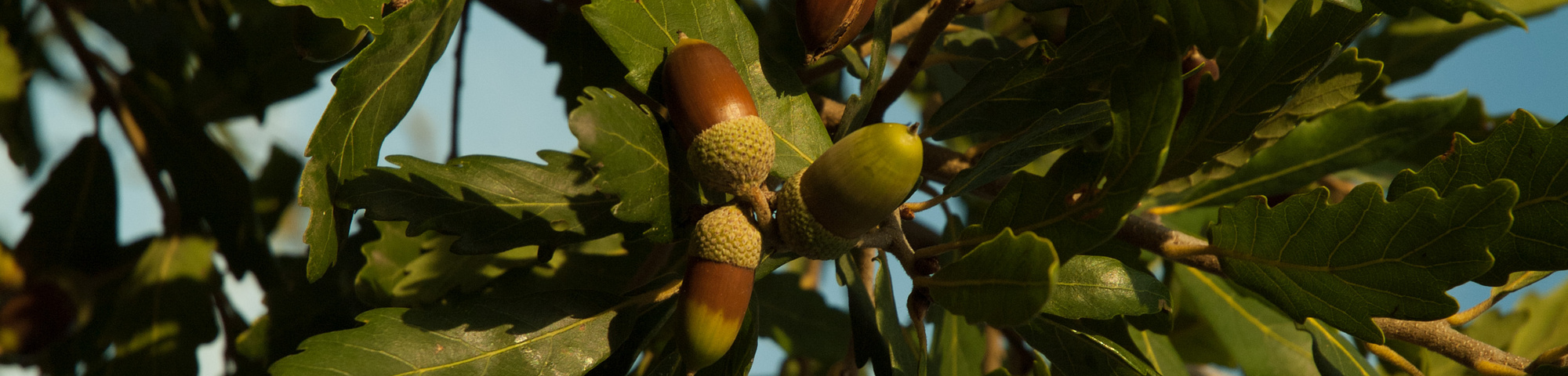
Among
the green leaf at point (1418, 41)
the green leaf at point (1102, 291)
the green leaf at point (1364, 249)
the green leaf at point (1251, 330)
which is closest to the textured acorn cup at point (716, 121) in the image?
the green leaf at point (1102, 291)

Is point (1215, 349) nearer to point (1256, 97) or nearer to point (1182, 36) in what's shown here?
point (1256, 97)

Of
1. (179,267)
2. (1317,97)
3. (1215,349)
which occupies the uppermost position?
(1317,97)

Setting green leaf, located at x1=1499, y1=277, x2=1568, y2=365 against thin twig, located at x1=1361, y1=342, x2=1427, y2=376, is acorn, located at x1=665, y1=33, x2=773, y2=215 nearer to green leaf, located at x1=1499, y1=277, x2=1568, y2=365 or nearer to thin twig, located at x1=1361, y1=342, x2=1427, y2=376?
thin twig, located at x1=1361, y1=342, x2=1427, y2=376

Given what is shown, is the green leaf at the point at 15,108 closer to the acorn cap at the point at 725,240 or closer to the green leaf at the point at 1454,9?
the acorn cap at the point at 725,240

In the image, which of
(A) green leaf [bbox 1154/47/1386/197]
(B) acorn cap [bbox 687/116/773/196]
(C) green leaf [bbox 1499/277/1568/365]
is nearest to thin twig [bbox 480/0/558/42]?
(B) acorn cap [bbox 687/116/773/196]

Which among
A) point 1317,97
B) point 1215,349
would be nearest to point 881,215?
point 1317,97

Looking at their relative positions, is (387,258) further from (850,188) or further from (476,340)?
(850,188)
